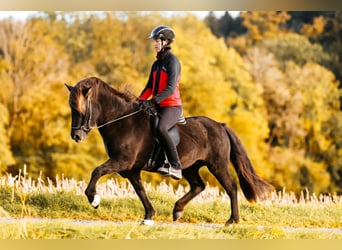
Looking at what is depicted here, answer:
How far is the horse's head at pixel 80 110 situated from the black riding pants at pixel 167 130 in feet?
3.21

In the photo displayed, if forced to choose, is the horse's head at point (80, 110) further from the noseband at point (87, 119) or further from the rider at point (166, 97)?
the rider at point (166, 97)

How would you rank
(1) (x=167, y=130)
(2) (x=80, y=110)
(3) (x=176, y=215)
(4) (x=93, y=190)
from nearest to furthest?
1. (4) (x=93, y=190)
2. (2) (x=80, y=110)
3. (1) (x=167, y=130)
4. (3) (x=176, y=215)

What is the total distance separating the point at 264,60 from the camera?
98.5ft

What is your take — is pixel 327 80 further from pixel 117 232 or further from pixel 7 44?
pixel 117 232

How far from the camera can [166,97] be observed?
9477 millimetres

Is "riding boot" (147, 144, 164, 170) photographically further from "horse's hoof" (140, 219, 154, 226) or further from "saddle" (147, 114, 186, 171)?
"horse's hoof" (140, 219, 154, 226)

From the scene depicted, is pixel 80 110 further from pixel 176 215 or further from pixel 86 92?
pixel 176 215

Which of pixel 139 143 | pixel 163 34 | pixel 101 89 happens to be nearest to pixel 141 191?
pixel 139 143

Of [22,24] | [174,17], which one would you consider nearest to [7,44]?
[22,24]

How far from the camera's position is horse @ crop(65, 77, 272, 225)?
9.31m

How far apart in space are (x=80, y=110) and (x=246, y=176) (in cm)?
296

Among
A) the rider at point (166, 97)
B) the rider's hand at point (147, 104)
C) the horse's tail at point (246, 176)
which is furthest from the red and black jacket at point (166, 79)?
the horse's tail at point (246, 176)

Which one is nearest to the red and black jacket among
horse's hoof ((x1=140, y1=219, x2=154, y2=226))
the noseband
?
the noseband

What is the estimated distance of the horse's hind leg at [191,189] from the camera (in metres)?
10.4
